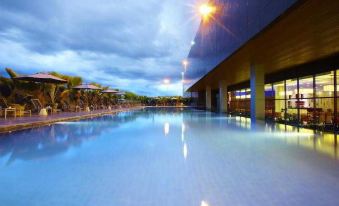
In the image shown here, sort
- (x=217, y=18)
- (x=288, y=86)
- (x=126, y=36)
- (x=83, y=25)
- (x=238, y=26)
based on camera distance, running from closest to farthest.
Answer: (x=238, y=26)
(x=217, y=18)
(x=288, y=86)
(x=83, y=25)
(x=126, y=36)

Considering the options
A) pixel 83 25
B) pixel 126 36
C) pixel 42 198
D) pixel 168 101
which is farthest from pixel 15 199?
pixel 168 101

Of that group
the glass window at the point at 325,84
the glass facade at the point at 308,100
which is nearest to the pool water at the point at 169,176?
the glass facade at the point at 308,100

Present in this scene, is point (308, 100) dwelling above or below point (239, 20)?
below

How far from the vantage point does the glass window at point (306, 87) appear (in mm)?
12477

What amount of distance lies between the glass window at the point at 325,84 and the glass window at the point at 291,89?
6.69ft

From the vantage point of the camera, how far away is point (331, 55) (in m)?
10.5

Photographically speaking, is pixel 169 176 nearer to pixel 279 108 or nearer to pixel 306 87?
pixel 306 87

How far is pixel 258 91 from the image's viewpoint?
13547 mm

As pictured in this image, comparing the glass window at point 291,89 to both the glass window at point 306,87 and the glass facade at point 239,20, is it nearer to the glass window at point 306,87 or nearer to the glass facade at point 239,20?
the glass window at point 306,87

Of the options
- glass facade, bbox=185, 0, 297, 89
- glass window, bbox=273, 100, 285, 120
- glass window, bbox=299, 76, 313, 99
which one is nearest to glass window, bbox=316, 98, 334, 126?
glass window, bbox=299, 76, 313, 99

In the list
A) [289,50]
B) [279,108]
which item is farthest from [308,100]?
[289,50]

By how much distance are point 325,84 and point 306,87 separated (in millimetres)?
1626

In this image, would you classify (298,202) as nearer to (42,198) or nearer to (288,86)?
(42,198)

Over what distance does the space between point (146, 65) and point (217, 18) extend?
39318mm
